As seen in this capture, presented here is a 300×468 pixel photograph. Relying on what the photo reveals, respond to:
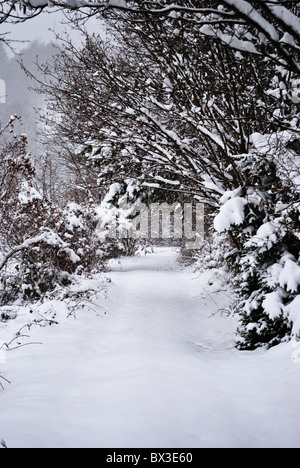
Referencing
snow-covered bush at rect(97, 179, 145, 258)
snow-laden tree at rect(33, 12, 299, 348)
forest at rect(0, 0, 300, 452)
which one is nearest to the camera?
forest at rect(0, 0, 300, 452)

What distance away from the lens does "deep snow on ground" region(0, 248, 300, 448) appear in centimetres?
221

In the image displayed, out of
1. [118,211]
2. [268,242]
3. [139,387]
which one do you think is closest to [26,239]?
[139,387]

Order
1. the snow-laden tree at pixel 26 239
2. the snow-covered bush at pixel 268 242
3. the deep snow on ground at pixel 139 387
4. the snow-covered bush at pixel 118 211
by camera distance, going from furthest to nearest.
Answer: the snow-covered bush at pixel 118 211 < the snow-laden tree at pixel 26 239 < the snow-covered bush at pixel 268 242 < the deep snow on ground at pixel 139 387

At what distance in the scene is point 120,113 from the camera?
665cm

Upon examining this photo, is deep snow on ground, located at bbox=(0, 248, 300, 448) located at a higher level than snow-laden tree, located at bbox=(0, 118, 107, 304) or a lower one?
lower

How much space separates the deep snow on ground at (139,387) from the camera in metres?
2.21

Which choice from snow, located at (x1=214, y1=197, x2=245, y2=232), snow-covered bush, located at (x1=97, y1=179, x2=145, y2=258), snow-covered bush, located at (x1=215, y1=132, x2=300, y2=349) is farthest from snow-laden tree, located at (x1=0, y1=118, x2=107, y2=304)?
snow-covered bush, located at (x1=215, y1=132, x2=300, y2=349)

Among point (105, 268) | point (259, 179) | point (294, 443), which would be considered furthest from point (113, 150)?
point (294, 443)

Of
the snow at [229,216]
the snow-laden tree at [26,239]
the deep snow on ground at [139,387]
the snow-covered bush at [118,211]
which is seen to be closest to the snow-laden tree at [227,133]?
the snow at [229,216]

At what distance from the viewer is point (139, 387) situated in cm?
286

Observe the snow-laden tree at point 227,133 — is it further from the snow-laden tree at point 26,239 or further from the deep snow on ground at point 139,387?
the snow-laden tree at point 26,239

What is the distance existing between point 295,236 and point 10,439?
3.92 metres

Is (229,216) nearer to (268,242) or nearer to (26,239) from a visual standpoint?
(268,242)

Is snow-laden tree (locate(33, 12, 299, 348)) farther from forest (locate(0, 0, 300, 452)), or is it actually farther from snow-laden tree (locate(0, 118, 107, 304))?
snow-laden tree (locate(0, 118, 107, 304))
